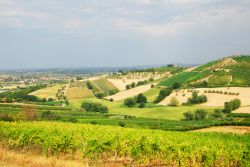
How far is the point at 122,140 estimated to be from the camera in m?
28.3

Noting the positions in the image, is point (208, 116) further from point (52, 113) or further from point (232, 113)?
point (52, 113)

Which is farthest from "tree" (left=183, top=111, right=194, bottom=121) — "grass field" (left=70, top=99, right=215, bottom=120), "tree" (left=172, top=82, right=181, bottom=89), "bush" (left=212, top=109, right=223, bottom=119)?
"tree" (left=172, top=82, right=181, bottom=89)

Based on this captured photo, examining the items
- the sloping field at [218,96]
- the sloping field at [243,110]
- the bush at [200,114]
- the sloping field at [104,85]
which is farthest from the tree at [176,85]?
the bush at [200,114]

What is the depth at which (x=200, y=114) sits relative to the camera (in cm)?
8544

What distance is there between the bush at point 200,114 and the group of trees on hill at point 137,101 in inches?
907

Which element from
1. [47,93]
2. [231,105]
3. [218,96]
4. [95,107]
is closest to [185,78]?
[218,96]

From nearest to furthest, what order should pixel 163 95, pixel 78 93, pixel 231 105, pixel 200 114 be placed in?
pixel 200 114 < pixel 231 105 < pixel 163 95 < pixel 78 93

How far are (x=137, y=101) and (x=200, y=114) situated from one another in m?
31.2

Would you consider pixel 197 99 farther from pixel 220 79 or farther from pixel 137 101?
pixel 220 79

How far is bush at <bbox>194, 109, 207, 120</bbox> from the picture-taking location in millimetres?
84831

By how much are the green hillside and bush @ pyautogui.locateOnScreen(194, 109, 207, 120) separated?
108ft

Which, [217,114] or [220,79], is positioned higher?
[220,79]

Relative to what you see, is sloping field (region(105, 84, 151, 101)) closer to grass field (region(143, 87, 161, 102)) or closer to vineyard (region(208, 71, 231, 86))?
grass field (region(143, 87, 161, 102))

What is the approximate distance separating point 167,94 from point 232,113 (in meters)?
32.9
